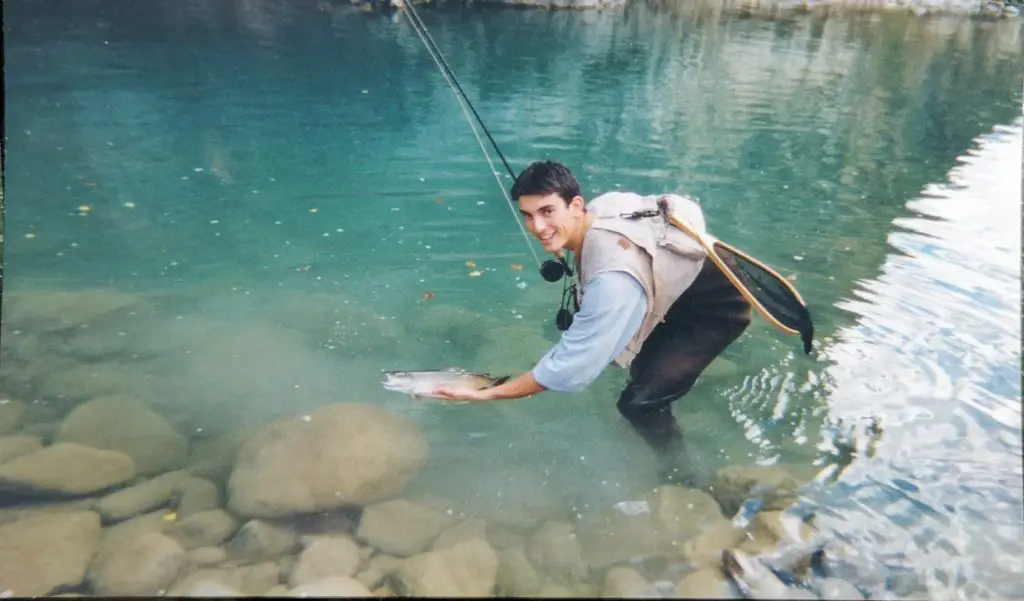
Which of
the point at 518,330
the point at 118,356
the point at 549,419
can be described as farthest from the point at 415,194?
the point at 549,419

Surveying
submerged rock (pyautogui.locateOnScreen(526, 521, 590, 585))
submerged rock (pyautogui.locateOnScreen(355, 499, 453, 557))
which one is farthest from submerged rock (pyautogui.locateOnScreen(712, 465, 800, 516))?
submerged rock (pyautogui.locateOnScreen(355, 499, 453, 557))

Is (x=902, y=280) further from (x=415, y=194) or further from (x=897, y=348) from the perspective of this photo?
(x=415, y=194)

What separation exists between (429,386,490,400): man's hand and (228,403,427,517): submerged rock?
1.14 metres

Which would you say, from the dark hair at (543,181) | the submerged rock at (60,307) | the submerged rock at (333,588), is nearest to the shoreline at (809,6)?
the submerged rock at (60,307)

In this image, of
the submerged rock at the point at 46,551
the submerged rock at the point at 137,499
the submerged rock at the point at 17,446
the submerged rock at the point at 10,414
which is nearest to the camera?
the submerged rock at the point at 46,551

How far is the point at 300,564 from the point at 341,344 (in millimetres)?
2762

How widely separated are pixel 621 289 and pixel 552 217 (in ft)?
1.60

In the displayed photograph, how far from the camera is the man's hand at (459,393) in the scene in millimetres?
3564

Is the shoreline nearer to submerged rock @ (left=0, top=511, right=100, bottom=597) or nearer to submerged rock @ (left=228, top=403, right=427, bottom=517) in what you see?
submerged rock @ (left=228, top=403, right=427, bottom=517)

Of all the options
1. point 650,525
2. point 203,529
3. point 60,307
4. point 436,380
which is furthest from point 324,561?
point 60,307

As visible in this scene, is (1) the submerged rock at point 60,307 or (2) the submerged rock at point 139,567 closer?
(2) the submerged rock at point 139,567

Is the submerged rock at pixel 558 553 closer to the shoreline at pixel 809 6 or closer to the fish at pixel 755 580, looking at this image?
the fish at pixel 755 580

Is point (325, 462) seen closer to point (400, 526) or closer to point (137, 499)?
point (400, 526)

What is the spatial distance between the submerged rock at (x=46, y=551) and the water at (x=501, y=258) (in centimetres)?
118
